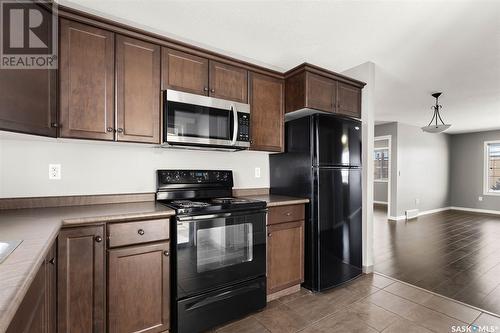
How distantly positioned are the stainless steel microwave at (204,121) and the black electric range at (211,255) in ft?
1.37

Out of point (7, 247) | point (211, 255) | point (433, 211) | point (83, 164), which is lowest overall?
point (433, 211)

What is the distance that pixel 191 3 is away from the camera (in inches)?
75.1

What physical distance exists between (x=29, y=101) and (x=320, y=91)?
2.38 m

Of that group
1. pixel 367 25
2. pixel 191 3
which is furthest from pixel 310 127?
pixel 191 3

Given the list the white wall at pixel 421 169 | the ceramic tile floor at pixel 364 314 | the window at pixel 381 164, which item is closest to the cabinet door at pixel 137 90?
the ceramic tile floor at pixel 364 314

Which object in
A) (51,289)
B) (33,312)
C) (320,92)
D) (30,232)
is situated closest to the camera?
(33,312)

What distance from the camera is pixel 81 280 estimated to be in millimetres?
1472

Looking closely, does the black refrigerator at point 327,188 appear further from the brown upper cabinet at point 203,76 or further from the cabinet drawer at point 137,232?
the cabinet drawer at point 137,232

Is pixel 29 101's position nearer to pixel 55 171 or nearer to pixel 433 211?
pixel 55 171

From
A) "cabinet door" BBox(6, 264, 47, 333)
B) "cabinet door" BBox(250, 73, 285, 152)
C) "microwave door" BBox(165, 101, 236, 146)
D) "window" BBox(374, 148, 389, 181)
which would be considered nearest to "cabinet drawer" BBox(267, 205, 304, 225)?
"cabinet door" BBox(250, 73, 285, 152)

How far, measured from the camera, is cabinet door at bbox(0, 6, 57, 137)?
128 centimetres

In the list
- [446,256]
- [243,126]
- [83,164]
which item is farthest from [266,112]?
[446,256]

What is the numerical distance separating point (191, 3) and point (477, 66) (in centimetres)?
340

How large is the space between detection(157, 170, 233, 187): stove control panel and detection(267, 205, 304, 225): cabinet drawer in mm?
592
